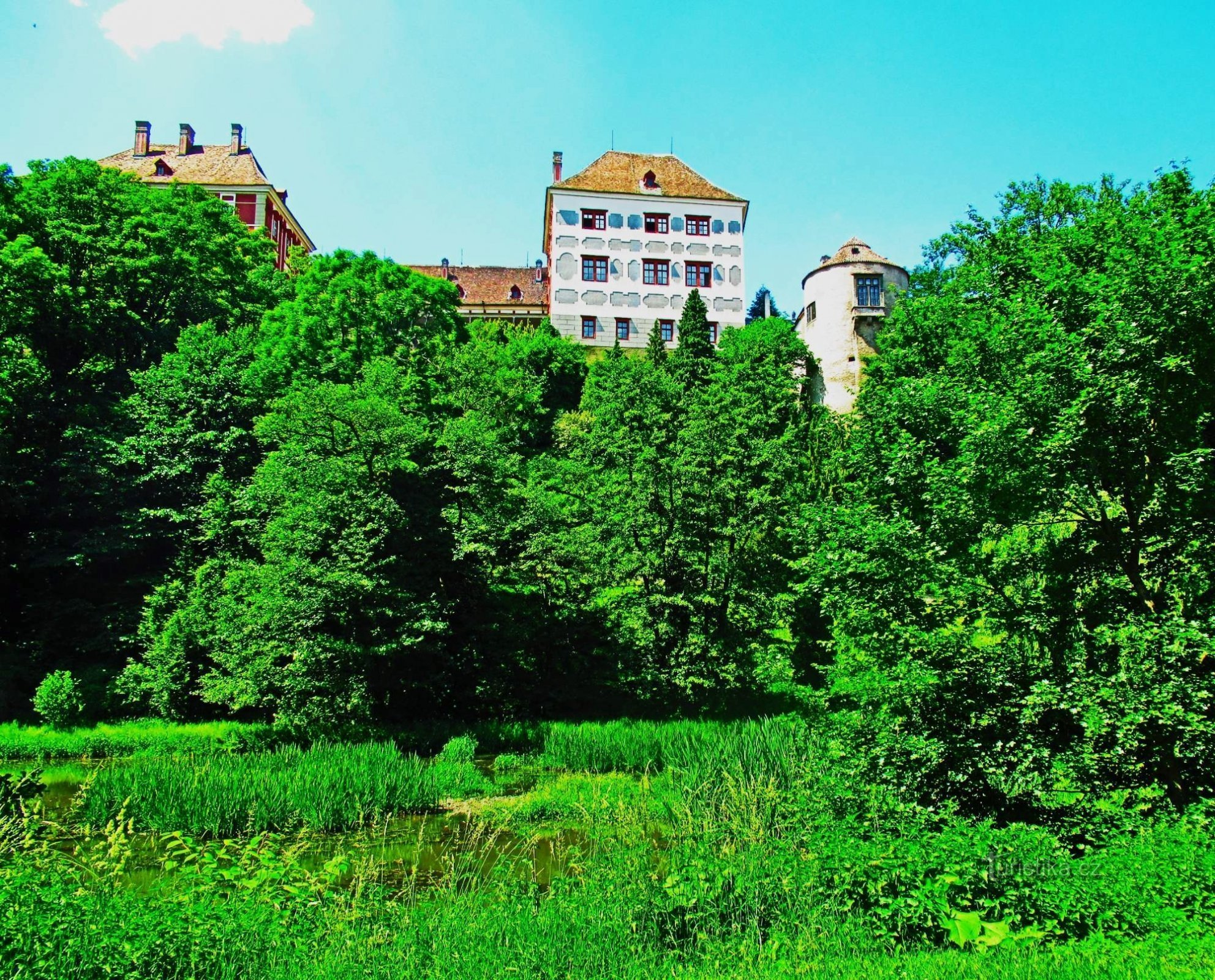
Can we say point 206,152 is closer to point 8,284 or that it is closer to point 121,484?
point 8,284

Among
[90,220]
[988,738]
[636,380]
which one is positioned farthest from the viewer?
[90,220]

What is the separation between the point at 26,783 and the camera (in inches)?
370

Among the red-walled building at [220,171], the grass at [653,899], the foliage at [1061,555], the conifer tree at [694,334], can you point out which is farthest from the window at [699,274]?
the grass at [653,899]

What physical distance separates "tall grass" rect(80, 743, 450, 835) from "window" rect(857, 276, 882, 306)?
38.8m

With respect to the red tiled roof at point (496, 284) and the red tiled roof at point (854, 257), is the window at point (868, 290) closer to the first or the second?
the red tiled roof at point (854, 257)

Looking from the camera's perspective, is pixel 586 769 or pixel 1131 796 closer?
pixel 1131 796

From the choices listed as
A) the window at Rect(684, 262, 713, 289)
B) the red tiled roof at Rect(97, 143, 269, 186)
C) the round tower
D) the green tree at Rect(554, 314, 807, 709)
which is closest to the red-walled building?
the red tiled roof at Rect(97, 143, 269, 186)

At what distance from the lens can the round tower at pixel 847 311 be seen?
45.5 m

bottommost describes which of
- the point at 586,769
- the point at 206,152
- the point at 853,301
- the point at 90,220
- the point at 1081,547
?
the point at 586,769

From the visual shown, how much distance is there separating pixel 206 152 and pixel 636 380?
46202mm

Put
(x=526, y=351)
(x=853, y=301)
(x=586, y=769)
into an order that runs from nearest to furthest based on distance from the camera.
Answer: (x=586, y=769)
(x=526, y=351)
(x=853, y=301)

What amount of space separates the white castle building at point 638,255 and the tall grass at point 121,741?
37979 mm

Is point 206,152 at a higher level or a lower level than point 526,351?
higher

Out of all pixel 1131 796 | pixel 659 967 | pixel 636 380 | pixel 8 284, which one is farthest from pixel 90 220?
pixel 1131 796
